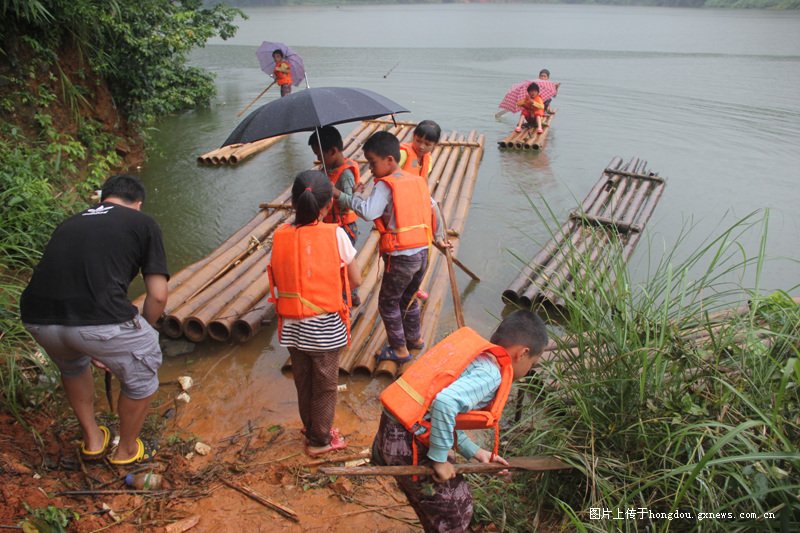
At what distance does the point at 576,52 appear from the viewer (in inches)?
795

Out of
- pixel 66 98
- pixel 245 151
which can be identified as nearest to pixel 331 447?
pixel 66 98

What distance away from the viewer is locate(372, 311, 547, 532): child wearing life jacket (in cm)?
209

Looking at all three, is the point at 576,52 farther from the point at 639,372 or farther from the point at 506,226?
the point at 639,372

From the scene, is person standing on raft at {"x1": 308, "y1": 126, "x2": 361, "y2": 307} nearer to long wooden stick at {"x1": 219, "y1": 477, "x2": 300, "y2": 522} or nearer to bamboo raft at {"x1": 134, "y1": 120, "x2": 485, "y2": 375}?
bamboo raft at {"x1": 134, "y1": 120, "x2": 485, "y2": 375}

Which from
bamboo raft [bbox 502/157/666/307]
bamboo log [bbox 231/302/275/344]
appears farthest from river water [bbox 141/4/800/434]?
bamboo raft [bbox 502/157/666/307]

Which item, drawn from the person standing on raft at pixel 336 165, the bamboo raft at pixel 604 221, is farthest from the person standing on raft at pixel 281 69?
the person standing on raft at pixel 336 165

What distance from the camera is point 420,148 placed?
4.60 meters

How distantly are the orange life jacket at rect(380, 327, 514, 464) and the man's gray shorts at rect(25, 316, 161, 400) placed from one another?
1.33 metres

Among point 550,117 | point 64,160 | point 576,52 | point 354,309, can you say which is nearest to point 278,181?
point 64,160

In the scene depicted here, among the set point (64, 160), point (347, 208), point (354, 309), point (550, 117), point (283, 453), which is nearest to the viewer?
point (283, 453)

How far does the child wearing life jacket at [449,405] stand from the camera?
2092mm

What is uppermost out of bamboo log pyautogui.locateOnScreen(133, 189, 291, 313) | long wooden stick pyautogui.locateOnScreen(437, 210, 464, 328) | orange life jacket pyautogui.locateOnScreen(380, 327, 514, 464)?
orange life jacket pyautogui.locateOnScreen(380, 327, 514, 464)

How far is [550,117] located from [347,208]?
27.6 feet

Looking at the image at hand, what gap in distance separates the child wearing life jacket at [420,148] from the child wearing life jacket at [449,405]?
251 centimetres
